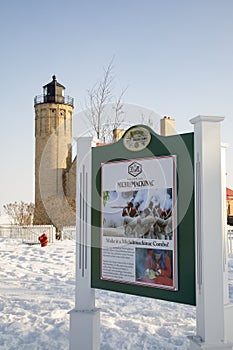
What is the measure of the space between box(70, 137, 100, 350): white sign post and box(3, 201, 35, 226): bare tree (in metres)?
20.9

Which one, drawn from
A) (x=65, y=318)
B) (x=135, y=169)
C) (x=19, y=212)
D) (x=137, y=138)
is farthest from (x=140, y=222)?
(x=19, y=212)

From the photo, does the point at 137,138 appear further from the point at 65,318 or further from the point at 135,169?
the point at 65,318

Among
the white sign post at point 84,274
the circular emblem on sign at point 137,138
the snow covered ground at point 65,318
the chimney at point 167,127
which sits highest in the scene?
the chimney at point 167,127

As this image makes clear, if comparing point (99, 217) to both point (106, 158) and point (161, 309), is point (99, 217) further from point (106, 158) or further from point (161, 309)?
point (161, 309)

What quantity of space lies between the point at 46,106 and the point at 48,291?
29383 millimetres

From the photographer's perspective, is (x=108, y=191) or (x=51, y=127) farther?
(x=51, y=127)

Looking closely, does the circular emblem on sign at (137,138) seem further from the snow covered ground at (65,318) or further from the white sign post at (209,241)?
the snow covered ground at (65,318)

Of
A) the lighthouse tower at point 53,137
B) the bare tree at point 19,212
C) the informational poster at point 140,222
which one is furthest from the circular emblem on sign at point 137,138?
the lighthouse tower at point 53,137

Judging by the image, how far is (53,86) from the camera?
35250mm

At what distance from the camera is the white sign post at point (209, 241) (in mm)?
3533

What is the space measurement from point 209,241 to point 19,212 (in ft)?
→ 74.6

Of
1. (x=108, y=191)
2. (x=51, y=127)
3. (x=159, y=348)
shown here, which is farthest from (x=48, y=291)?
(x=51, y=127)

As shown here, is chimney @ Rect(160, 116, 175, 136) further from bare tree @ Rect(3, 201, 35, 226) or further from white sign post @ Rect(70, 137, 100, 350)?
bare tree @ Rect(3, 201, 35, 226)

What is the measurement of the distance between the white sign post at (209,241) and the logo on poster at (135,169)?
27.4 inches
